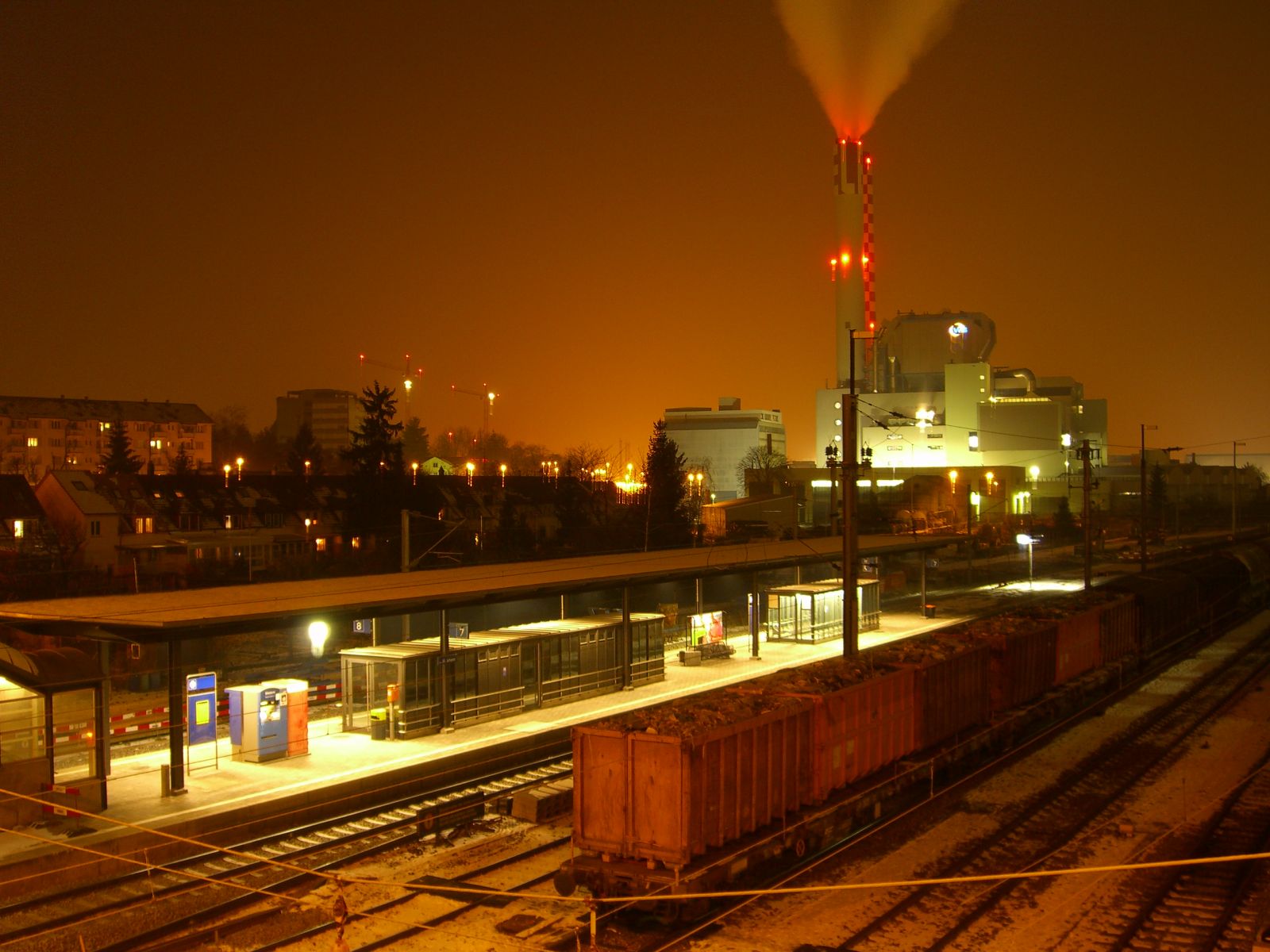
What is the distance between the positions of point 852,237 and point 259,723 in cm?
7809

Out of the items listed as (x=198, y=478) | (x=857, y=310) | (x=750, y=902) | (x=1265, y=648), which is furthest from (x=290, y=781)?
(x=857, y=310)

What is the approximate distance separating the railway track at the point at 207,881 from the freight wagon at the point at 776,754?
11.2 ft

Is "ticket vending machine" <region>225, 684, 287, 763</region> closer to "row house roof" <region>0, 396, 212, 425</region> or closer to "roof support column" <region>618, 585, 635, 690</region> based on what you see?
"roof support column" <region>618, 585, 635, 690</region>

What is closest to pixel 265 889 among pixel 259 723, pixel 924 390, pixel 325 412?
pixel 259 723

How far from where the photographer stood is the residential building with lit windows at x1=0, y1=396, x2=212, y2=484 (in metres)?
96.7

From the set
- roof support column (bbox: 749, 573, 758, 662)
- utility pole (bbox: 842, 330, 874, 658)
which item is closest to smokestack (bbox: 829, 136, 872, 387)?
roof support column (bbox: 749, 573, 758, 662)

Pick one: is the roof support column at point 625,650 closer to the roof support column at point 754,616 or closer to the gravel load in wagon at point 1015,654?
the roof support column at point 754,616

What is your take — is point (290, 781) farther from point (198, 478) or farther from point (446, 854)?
point (198, 478)

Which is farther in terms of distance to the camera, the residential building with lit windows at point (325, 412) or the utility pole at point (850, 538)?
the residential building with lit windows at point (325, 412)

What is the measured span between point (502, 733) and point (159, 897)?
29.7ft

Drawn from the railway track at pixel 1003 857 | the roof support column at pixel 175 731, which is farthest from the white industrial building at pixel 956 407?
the roof support column at pixel 175 731

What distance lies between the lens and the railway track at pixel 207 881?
11.8m

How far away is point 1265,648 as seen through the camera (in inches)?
1328

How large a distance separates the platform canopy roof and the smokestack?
192 ft
